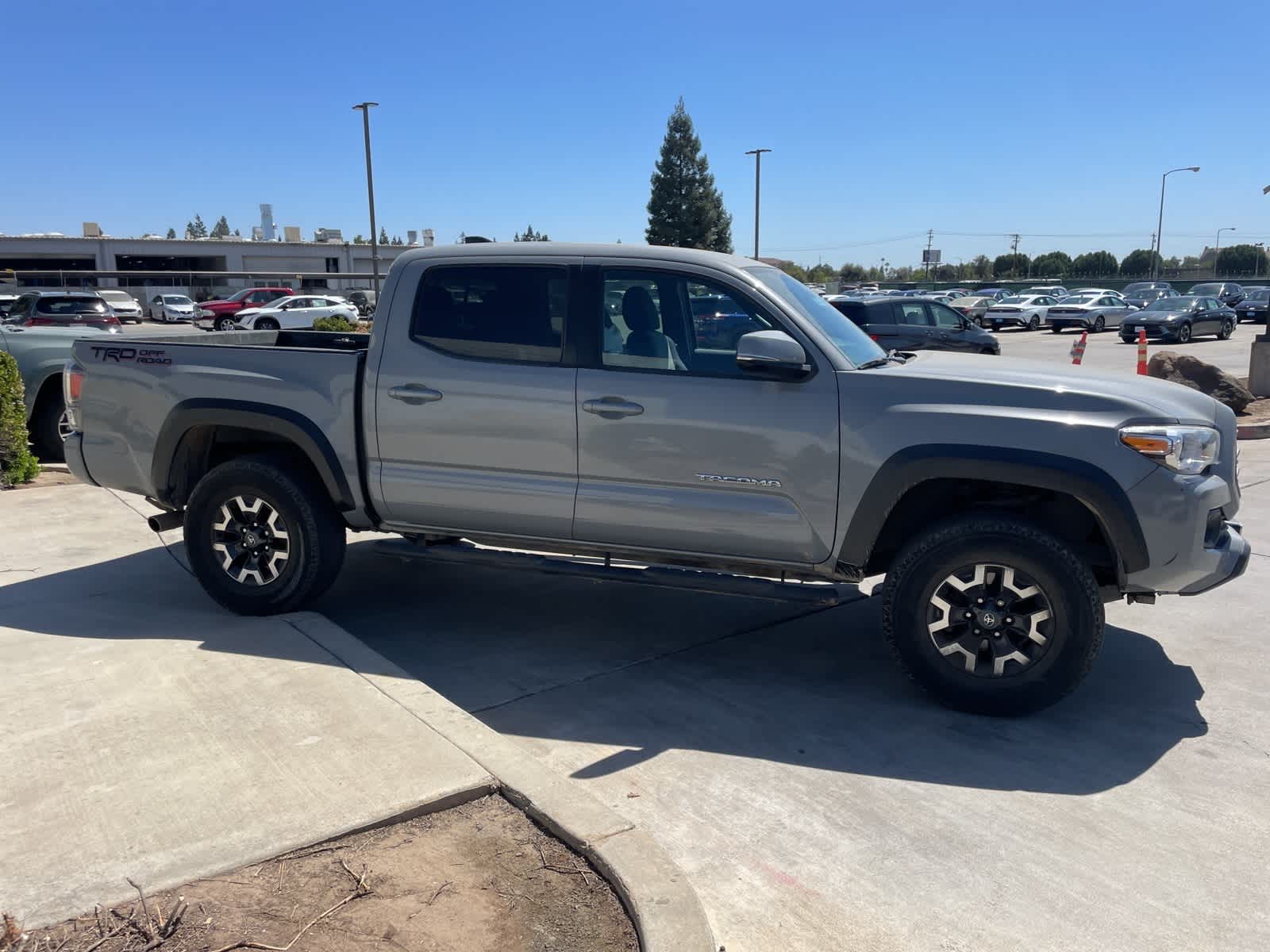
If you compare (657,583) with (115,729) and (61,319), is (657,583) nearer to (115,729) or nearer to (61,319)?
(115,729)

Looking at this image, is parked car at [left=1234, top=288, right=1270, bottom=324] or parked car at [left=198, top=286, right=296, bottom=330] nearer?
parked car at [left=198, top=286, right=296, bottom=330]

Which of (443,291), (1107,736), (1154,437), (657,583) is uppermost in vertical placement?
(443,291)

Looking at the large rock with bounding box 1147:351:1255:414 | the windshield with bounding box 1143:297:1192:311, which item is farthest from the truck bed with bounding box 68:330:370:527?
the windshield with bounding box 1143:297:1192:311

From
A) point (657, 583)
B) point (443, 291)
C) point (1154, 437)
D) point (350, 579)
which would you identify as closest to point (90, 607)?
point (350, 579)

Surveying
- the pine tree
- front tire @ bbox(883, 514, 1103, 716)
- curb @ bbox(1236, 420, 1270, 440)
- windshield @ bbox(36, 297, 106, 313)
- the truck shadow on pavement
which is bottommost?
the truck shadow on pavement

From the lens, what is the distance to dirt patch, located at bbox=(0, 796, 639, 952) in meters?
2.79

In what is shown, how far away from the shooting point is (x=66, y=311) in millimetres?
21906

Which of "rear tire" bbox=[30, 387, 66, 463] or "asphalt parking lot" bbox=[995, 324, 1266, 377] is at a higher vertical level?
"rear tire" bbox=[30, 387, 66, 463]

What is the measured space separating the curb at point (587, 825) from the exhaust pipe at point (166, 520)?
198 cm

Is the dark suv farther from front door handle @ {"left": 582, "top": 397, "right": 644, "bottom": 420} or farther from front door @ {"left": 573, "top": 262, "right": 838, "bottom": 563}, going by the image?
front door handle @ {"left": 582, "top": 397, "right": 644, "bottom": 420}

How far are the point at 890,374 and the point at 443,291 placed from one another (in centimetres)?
229

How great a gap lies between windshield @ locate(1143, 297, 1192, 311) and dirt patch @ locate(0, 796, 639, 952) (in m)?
35.0

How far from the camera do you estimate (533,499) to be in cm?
512

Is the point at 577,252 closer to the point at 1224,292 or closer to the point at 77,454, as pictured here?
the point at 77,454
